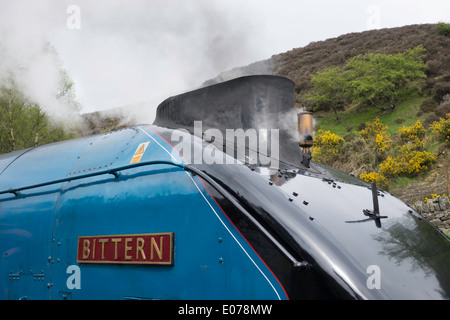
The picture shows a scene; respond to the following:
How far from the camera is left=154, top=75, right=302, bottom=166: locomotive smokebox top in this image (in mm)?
3078

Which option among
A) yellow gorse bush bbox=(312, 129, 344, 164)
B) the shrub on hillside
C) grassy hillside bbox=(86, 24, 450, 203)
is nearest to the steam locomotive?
grassy hillside bbox=(86, 24, 450, 203)

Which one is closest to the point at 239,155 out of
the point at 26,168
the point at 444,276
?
the point at 444,276

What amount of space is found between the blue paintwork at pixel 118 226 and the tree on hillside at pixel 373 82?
22368 mm

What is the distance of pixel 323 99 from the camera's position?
1046 inches

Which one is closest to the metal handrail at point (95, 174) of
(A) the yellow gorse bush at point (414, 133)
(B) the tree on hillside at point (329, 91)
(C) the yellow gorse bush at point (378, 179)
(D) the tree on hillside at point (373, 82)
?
(C) the yellow gorse bush at point (378, 179)

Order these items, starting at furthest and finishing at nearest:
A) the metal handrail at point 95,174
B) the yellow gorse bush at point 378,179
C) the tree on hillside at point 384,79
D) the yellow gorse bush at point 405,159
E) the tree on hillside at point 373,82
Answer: the tree on hillside at point 373,82 < the tree on hillside at point 384,79 < the yellow gorse bush at point 405,159 < the yellow gorse bush at point 378,179 < the metal handrail at point 95,174

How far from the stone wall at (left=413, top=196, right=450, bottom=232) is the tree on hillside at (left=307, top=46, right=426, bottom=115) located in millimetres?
13645

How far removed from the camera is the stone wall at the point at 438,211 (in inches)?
388

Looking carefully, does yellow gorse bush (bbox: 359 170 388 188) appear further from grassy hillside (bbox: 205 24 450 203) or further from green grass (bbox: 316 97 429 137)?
green grass (bbox: 316 97 429 137)

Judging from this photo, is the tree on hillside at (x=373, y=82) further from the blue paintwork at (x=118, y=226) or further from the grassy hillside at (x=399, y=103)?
the blue paintwork at (x=118, y=226)

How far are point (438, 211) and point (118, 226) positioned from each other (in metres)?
9.76

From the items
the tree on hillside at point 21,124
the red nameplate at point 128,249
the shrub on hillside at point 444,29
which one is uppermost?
the shrub on hillside at point 444,29

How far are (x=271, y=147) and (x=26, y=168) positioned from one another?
2401mm
